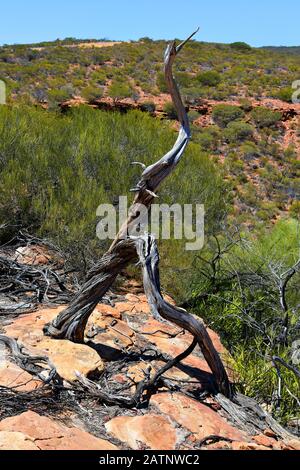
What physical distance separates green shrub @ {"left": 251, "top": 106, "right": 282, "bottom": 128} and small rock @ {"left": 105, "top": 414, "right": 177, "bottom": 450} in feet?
88.0

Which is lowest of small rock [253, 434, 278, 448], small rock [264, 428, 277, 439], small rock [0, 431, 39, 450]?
small rock [264, 428, 277, 439]

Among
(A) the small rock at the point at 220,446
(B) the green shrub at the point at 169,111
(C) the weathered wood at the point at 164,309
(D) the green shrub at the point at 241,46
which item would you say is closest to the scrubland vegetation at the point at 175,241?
(C) the weathered wood at the point at 164,309

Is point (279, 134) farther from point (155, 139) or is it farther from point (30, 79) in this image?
point (155, 139)

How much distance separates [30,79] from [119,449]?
96.5ft

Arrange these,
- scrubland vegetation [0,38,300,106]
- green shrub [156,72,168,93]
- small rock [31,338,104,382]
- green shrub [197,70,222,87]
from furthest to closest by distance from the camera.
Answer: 1. green shrub [197,70,222,87]
2. green shrub [156,72,168,93]
3. scrubland vegetation [0,38,300,106]
4. small rock [31,338,104,382]

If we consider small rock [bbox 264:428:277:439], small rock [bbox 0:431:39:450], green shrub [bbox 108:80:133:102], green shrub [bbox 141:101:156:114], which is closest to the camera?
small rock [bbox 0:431:39:450]

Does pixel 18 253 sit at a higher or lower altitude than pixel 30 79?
lower

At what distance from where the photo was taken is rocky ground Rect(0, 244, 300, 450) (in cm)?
324

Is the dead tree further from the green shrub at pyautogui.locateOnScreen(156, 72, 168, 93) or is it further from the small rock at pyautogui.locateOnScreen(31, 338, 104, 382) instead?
the green shrub at pyautogui.locateOnScreen(156, 72, 168, 93)

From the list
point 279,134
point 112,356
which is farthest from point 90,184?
point 279,134

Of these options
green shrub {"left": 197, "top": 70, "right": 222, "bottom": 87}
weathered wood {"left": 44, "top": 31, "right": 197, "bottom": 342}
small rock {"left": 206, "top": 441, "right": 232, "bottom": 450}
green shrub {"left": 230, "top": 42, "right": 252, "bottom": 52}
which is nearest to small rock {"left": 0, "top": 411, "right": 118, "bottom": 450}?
small rock {"left": 206, "top": 441, "right": 232, "bottom": 450}

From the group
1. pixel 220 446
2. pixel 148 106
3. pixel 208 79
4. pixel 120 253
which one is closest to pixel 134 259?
pixel 120 253

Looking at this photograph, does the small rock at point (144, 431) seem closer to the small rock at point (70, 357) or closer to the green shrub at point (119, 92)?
the small rock at point (70, 357)

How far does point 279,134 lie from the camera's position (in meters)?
28.5
